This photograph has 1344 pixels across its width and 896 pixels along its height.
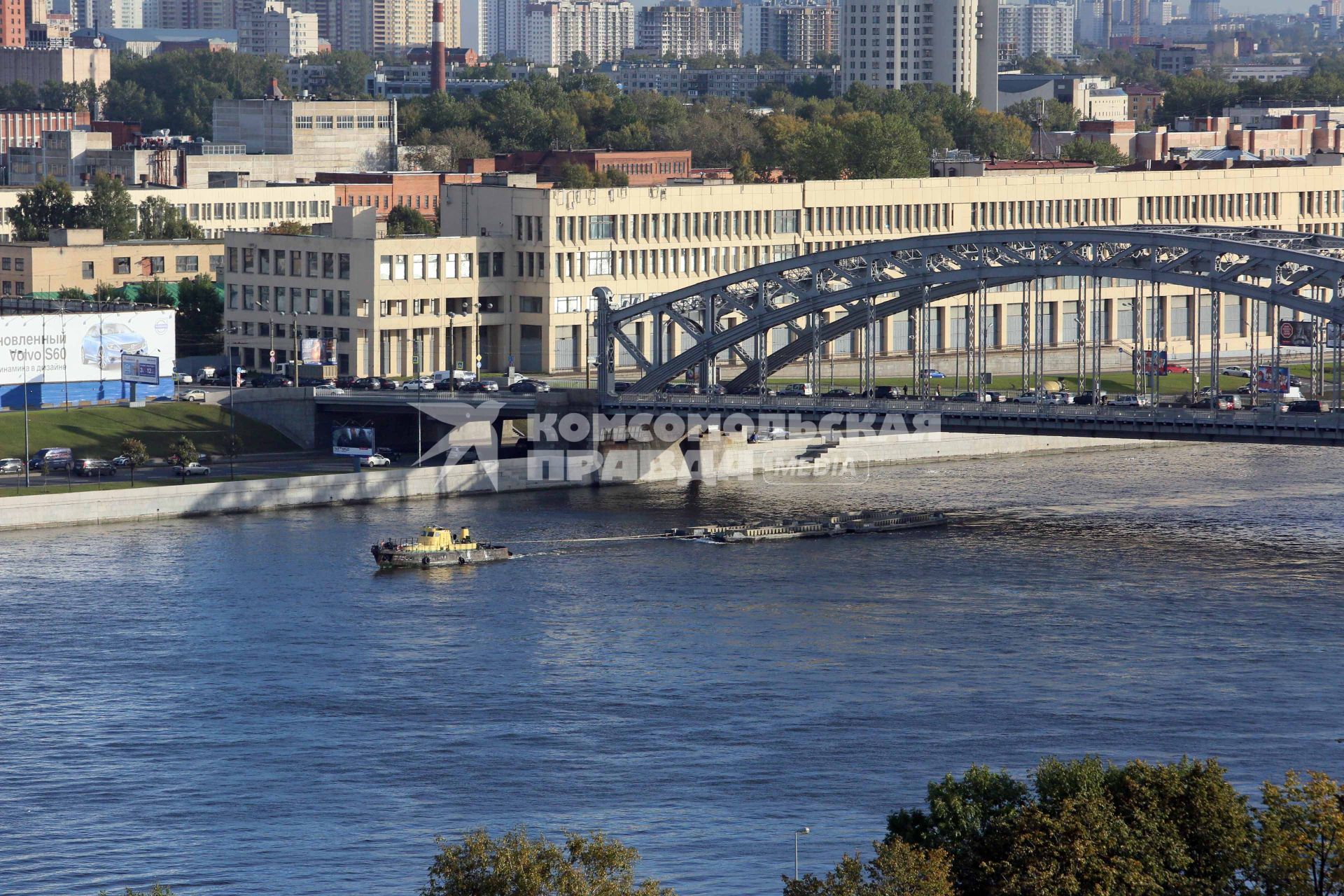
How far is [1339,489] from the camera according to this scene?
8975 centimetres

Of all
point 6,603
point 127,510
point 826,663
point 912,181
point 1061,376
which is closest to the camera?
point 826,663

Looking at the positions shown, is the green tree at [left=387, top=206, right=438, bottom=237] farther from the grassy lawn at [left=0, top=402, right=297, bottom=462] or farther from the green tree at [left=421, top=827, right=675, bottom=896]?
the green tree at [left=421, top=827, right=675, bottom=896]

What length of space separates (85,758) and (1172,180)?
9923 centimetres

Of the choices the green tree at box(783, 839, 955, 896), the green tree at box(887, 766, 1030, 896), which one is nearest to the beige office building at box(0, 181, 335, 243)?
the green tree at box(887, 766, 1030, 896)

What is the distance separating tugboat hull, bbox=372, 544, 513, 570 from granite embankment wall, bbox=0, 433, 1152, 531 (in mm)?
10311

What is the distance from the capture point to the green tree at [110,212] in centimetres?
13962

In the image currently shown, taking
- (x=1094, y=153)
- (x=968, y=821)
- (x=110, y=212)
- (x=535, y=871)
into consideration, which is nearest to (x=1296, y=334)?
(x=968, y=821)

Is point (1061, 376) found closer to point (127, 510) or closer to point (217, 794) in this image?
point (127, 510)

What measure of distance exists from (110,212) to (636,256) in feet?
126

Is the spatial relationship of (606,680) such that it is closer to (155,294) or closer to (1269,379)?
(1269,379)

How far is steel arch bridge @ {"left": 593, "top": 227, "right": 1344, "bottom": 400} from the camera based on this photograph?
82125 mm

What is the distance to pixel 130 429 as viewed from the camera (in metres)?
90.0

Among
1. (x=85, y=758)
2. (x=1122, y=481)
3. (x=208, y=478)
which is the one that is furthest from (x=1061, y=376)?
(x=85, y=758)

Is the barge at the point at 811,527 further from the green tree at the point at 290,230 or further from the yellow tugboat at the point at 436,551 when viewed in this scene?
the green tree at the point at 290,230
